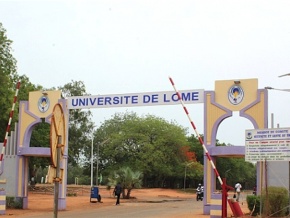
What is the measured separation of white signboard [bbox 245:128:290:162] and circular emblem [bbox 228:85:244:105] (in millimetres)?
5959

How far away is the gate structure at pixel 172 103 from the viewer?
2292cm

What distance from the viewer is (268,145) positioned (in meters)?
16.9

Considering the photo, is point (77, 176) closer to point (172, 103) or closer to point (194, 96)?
point (172, 103)

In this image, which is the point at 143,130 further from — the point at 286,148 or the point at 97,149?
the point at 286,148

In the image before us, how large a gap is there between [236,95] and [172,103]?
9.66 feet

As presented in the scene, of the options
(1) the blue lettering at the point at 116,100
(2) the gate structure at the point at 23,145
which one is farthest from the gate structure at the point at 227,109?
(2) the gate structure at the point at 23,145

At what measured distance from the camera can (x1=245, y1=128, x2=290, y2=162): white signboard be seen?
16.6 metres

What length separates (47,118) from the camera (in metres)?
27.2

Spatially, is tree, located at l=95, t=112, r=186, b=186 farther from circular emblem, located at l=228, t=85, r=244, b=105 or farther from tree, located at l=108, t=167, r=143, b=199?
circular emblem, located at l=228, t=85, r=244, b=105

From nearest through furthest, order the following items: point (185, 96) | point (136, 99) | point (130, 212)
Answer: point (185, 96) → point (136, 99) → point (130, 212)

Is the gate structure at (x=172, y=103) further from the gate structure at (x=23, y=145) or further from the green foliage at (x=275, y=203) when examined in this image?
the green foliage at (x=275, y=203)

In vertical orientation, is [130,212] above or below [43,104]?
below

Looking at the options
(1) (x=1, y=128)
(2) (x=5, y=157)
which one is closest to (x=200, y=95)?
(2) (x=5, y=157)

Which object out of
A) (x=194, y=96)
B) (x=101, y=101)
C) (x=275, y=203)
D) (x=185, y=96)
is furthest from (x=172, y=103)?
(x=275, y=203)
